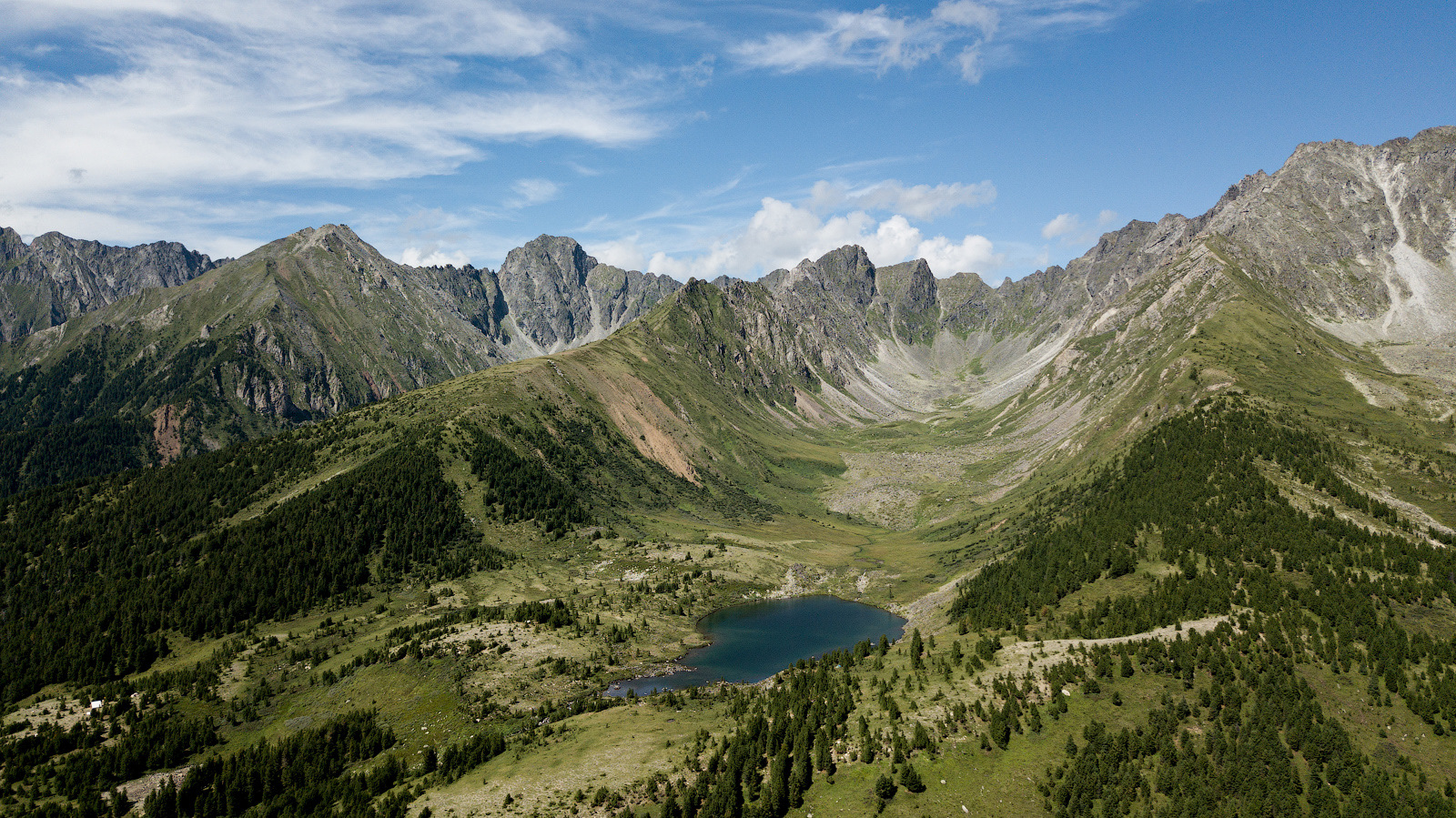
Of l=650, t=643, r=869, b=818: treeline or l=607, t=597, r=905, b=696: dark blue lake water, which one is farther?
l=607, t=597, r=905, b=696: dark blue lake water

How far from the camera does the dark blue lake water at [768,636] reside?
12169 centimetres

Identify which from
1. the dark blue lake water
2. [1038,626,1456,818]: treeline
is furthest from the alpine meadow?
the dark blue lake water

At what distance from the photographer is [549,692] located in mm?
111875

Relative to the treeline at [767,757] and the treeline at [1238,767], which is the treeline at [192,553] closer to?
the treeline at [767,757]

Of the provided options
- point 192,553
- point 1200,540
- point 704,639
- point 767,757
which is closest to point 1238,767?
point 767,757

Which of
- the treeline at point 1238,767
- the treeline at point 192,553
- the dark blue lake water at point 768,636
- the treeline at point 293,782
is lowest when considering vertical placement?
the dark blue lake water at point 768,636

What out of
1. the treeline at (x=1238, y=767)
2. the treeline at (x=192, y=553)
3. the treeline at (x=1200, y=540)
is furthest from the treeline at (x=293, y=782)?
the treeline at (x=1200, y=540)

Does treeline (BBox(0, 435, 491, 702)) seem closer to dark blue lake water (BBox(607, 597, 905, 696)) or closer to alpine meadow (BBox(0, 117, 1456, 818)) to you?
alpine meadow (BBox(0, 117, 1456, 818))

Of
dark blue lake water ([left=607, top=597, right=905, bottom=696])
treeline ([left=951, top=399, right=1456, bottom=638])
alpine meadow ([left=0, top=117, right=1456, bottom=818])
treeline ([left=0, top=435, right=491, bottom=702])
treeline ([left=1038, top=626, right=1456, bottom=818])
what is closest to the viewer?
treeline ([left=1038, top=626, right=1456, bottom=818])

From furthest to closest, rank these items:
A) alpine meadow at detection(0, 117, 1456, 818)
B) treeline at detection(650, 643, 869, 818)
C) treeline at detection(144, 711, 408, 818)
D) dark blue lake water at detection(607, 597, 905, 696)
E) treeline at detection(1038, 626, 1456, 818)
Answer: dark blue lake water at detection(607, 597, 905, 696) → treeline at detection(144, 711, 408, 818) → alpine meadow at detection(0, 117, 1456, 818) → treeline at detection(650, 643, 869, 818) → treeline at detection(1038, 626, 1456, 818)

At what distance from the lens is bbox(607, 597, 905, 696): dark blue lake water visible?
12169 centimetres

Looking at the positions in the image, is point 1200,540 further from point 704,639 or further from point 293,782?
point 293,782

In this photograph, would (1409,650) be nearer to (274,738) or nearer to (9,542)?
(274,738)

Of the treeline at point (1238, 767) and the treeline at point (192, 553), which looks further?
the treeline at point (192, 553)
